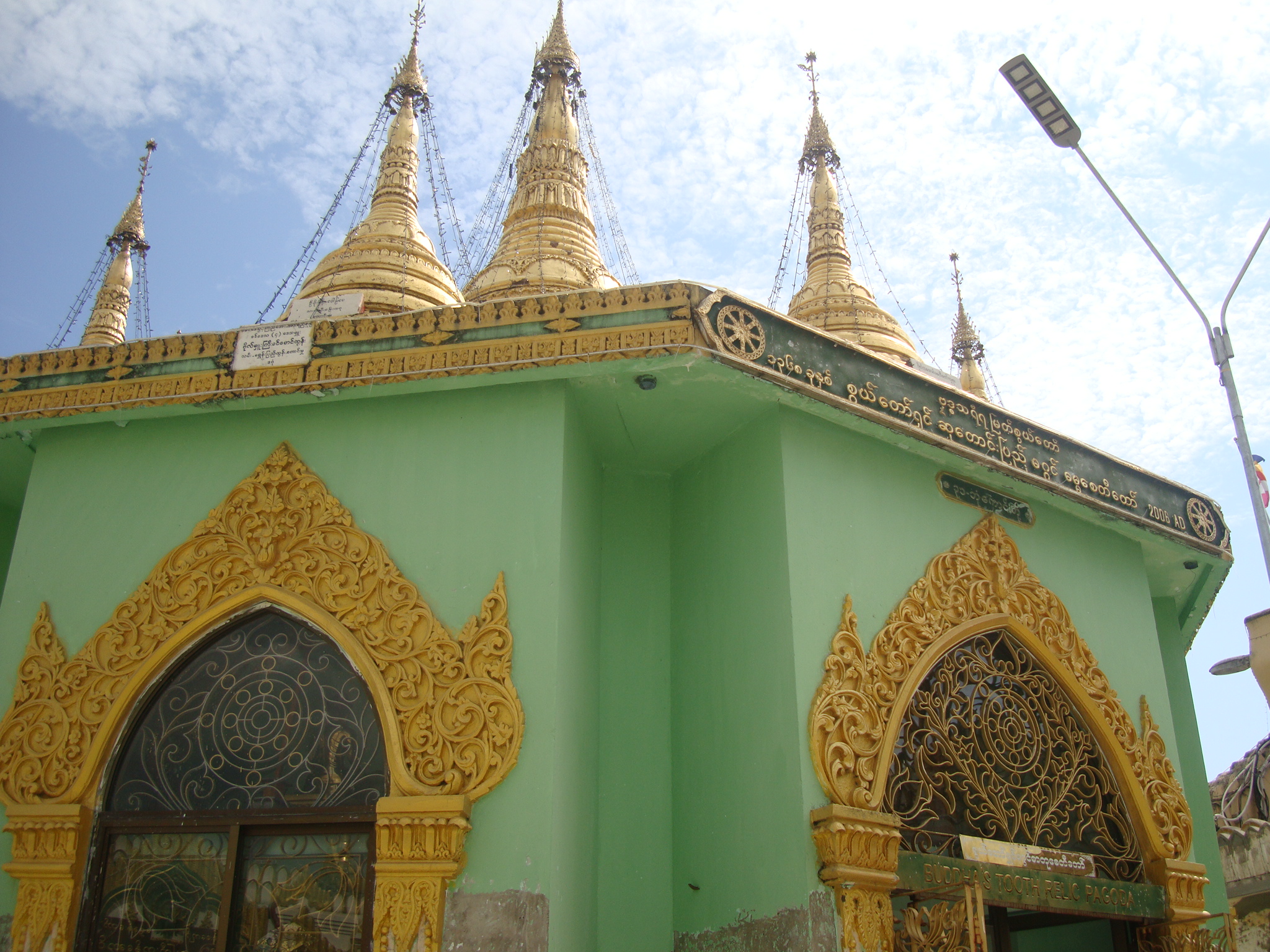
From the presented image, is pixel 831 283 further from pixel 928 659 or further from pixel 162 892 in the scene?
pixel 162 892

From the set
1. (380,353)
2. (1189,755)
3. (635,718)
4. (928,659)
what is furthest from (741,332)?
(1189,755)

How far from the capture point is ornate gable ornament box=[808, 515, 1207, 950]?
582 cm

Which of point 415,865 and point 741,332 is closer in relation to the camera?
point 415,865

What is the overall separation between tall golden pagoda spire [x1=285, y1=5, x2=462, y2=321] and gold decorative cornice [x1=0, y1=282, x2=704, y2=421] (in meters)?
2.19

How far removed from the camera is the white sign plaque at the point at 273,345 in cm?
676

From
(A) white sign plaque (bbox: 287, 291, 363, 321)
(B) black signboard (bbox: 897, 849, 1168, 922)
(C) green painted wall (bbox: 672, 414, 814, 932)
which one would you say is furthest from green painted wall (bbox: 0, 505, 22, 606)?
(B) black signboard (bbox: 897, 849, 1168, 922)

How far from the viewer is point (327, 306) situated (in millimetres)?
8633

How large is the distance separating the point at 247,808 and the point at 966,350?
12.9 m

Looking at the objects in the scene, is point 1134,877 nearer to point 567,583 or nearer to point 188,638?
point 567,583

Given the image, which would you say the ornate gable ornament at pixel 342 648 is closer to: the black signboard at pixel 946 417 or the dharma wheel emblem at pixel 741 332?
the dharma wheel emblem at pixel 741 332

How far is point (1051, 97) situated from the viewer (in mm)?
6875

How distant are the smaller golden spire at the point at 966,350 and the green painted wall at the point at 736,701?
9542mm

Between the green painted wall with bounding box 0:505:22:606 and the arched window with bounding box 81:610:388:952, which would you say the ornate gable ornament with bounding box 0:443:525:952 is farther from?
the green painted wall with bounding box 0:505:22:606

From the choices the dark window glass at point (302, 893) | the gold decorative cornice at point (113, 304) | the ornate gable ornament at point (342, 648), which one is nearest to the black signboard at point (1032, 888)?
the ornate gable ornament at point (342, 648)
